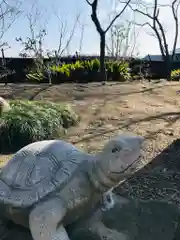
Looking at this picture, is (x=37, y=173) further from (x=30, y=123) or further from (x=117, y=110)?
(x=117, y=110)

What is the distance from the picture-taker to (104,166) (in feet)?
5.78

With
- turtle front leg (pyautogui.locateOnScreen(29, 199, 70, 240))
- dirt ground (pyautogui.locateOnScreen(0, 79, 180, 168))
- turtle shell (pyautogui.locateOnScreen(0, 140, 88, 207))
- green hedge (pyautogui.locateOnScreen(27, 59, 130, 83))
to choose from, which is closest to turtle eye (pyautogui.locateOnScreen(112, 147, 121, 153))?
turtle shell (pyautogui.locateOnScreen(0, 140, 88, 207))

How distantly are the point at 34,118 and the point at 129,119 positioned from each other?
5.69ft

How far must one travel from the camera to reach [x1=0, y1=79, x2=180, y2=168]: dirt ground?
4.48 m

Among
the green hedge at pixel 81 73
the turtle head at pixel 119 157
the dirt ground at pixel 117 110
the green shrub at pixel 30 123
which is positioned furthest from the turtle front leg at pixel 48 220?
the green hedge at pixel 81 73

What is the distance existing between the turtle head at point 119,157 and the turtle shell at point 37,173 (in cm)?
21

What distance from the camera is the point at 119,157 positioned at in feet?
5.51

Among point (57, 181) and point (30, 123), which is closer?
point (57, 181)

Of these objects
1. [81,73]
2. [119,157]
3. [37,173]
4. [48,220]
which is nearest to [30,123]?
[37,173]

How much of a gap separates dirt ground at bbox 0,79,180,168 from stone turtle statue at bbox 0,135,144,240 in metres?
1.58

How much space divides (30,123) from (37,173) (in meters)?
2.55

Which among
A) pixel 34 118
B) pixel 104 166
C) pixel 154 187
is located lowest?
pixel 154 187

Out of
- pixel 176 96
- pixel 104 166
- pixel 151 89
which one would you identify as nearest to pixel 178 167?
pixel 104 166

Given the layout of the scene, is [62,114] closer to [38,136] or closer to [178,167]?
[38,136]
